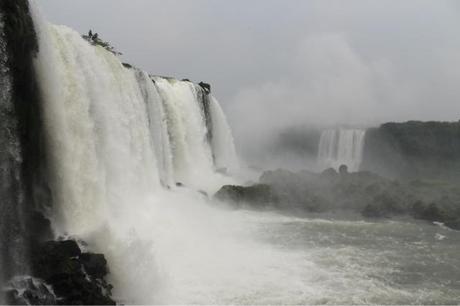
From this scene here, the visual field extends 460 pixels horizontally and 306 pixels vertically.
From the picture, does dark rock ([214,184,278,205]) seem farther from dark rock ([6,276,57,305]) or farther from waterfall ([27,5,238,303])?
dark rock ([6,276,57,305])

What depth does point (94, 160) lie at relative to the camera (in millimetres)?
13797

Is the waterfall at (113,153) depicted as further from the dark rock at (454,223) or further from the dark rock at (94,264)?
the dark rock at (454,223)

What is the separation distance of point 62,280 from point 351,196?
1983 centimetres

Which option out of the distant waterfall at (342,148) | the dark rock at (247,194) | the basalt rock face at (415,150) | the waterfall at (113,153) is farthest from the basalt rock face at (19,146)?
the basalt rock face at (415,150)

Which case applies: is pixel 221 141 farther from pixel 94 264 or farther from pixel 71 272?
pixel 71 272

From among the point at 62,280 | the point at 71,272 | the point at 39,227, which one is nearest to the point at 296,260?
the point at 71,272

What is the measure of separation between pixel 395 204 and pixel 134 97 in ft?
44.8

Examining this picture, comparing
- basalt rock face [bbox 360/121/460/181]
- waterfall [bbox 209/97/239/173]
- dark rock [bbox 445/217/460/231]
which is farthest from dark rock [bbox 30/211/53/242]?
basalt rock face [bbox 360/121/460/181]

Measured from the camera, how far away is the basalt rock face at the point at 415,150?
144 ft

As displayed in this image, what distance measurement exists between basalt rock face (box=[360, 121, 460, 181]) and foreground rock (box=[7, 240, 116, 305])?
117 feet

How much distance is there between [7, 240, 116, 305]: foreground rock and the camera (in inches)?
380

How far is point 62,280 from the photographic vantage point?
32.7 feet

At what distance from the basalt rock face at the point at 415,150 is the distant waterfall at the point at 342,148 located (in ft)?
2.87

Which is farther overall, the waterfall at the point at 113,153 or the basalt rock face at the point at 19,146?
the waterfall at the point at 113,153
